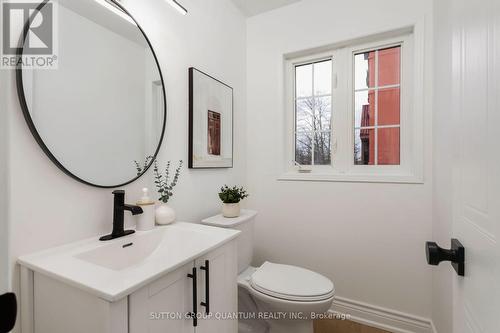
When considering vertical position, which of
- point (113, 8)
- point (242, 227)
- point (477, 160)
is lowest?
point (242, 227)

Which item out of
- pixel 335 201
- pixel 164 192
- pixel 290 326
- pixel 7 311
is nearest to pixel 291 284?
pixel 290 326

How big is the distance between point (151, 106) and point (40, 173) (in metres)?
0.59

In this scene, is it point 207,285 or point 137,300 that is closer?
point 137,300

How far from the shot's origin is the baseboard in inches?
61.1

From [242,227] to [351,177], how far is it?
91cm

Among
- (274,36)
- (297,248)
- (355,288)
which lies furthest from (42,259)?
(274,36)

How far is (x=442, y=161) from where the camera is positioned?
51.9 inches

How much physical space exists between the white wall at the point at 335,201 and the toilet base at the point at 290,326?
23.9 inches

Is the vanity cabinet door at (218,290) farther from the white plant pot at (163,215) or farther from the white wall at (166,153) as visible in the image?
the white wall at (166,153)

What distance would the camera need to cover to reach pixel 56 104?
34.9 inches

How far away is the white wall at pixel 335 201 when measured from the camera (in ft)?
5.18

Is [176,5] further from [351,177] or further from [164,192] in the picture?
[351,177]

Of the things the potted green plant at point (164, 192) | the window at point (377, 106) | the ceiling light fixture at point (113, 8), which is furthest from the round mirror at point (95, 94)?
the window at point (377, 106)

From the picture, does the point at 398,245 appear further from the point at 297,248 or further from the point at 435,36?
the point at 435,36
